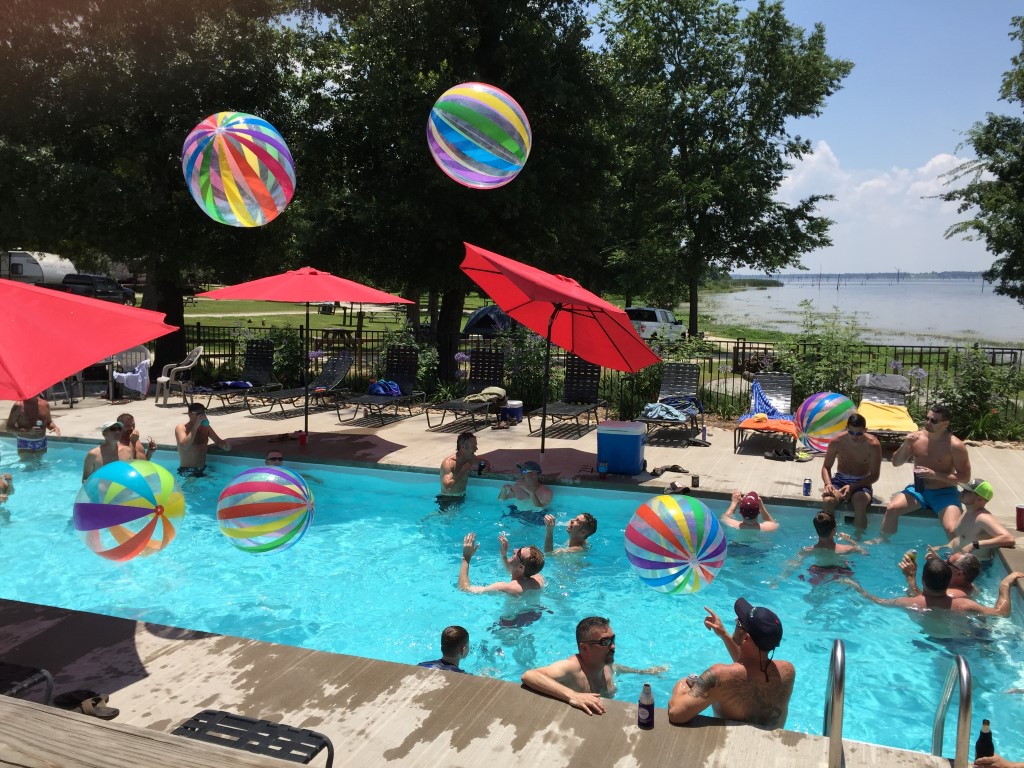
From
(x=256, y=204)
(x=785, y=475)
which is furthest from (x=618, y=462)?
(x=256, y=204)

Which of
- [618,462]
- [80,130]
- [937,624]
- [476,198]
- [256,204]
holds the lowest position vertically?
[937,624]

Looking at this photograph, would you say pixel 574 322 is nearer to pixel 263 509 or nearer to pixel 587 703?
pixel 263 509

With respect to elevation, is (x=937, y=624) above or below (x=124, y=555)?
below

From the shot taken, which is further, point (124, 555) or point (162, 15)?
point (162, 15)

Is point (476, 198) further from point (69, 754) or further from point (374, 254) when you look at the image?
point (69, 754)

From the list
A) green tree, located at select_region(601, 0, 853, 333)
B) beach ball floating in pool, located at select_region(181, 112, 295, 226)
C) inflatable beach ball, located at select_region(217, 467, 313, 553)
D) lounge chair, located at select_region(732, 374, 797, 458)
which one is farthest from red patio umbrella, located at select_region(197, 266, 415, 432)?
green tree, located at select_region(601, 0, 853, 333)

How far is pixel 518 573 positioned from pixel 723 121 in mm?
30535

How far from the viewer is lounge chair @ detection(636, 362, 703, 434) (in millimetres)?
13109

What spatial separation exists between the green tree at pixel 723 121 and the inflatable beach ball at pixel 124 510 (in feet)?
90.7

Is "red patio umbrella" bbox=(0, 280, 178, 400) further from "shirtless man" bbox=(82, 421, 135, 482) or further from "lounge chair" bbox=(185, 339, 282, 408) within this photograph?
"lounge chair" bbox=(185, 339, 282, 408)

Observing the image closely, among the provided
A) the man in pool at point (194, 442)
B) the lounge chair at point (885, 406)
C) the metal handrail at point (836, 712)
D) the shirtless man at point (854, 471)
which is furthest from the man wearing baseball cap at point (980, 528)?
the man in pool at point (194, 442)

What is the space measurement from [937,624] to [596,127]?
1402 cm

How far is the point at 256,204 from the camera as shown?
874 cm

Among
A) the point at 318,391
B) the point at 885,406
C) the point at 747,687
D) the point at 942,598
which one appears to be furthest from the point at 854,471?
the point at 318,391
